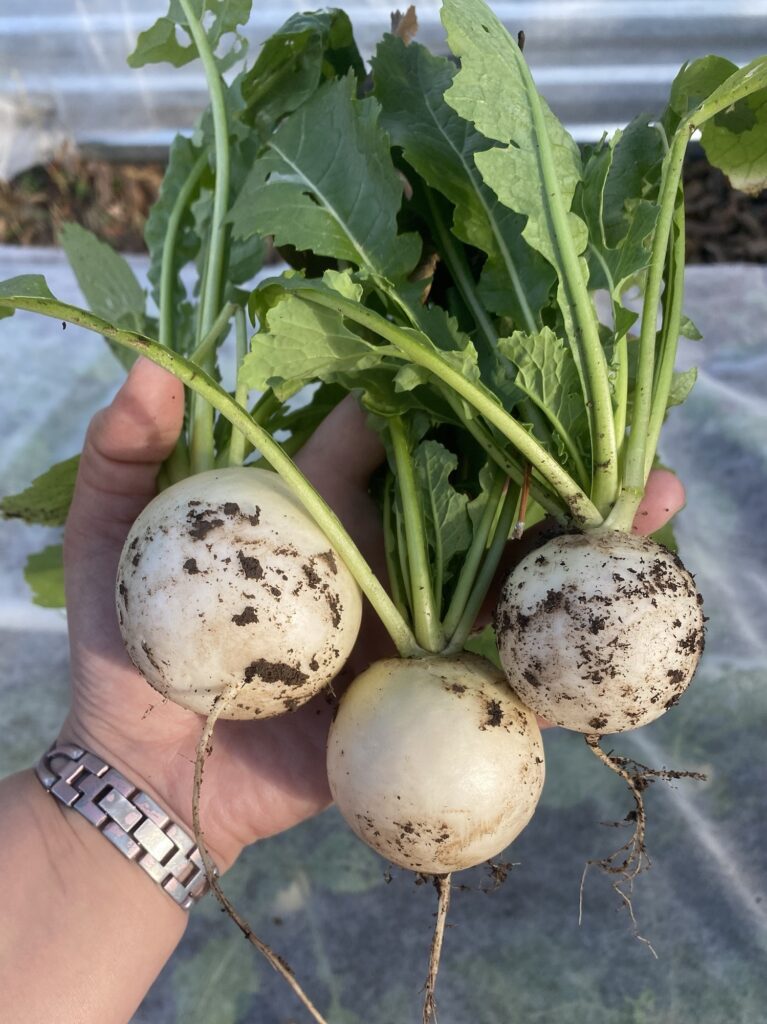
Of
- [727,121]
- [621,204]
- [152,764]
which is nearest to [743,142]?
[727,121]

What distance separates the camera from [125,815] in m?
1.66

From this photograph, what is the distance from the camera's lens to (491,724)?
1.44 m

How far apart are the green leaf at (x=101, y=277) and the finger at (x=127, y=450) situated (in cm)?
52

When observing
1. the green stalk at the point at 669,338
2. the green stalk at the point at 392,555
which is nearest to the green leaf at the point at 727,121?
the green stalk at the point at 669,338

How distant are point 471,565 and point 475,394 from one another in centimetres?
36

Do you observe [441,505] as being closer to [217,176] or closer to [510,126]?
[510,126]

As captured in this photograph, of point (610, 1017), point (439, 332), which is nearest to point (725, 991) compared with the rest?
point (610, 1017)

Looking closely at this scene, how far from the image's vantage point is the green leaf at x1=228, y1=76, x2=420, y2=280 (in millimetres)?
1533

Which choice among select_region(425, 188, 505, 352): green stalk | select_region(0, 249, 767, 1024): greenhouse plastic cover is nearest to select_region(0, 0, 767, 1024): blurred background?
select_region(0, 249, 767, 1024): greenhouse plastic cover

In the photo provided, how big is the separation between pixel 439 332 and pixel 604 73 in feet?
8.76

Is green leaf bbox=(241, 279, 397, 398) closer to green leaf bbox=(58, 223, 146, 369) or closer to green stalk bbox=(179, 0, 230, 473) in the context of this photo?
green stalk bbox=(179, 0, 230, 473)

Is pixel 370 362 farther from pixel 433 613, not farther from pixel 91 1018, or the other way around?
pixel 91 1018

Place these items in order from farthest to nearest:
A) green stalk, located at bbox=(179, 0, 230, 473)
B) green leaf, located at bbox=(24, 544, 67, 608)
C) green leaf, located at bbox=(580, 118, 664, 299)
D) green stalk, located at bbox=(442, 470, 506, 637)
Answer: green leaf, located at bbox=(24, 544, 67, 608), green stalk, located at bbox=(179, 0, 230, 473), green stalk, located at bbox=(442, 470, 506, 637), green leaf, located at bbox=(580, 118, 664, 299)

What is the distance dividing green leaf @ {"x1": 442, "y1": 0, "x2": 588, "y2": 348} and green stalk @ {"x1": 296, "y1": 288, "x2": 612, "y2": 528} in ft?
0.71
